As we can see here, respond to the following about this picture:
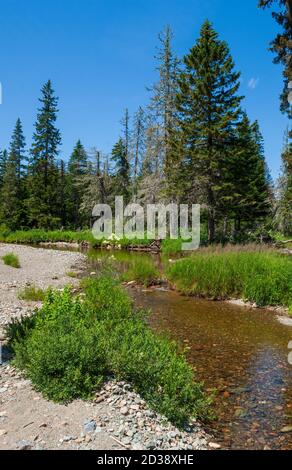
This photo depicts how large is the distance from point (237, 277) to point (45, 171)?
3693 centimetres

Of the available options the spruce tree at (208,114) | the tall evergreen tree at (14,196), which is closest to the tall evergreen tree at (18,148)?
the tall evergreen tree at (14,196)

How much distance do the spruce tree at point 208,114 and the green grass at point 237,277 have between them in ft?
47.4

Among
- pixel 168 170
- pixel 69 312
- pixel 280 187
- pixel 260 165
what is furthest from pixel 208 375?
pixel 260 165

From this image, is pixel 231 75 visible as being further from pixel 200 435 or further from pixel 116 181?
pixel 200 435

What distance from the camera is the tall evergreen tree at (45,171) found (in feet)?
141

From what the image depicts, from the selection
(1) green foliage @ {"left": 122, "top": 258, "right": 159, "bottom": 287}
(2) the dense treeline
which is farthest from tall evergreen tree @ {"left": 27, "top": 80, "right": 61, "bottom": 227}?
(1) green foliage @ {"left": 122, "top": 258, "right": 159, "bottom": 287}

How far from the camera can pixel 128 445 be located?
338 centimetres

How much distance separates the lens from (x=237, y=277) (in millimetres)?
11391

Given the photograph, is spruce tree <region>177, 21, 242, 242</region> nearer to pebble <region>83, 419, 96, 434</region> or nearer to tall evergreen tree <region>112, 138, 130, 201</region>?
tall evergreen tree <region>112, 138, 130, 201</region>

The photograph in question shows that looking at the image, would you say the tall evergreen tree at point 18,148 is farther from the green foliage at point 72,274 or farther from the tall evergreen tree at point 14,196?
the green foliage at point 72,274

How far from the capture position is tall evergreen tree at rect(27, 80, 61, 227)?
4288cm

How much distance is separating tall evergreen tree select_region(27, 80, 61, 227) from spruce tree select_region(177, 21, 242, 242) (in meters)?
21.2

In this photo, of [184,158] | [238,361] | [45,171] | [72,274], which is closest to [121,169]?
[45,171]

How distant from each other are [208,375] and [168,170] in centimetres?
2385
